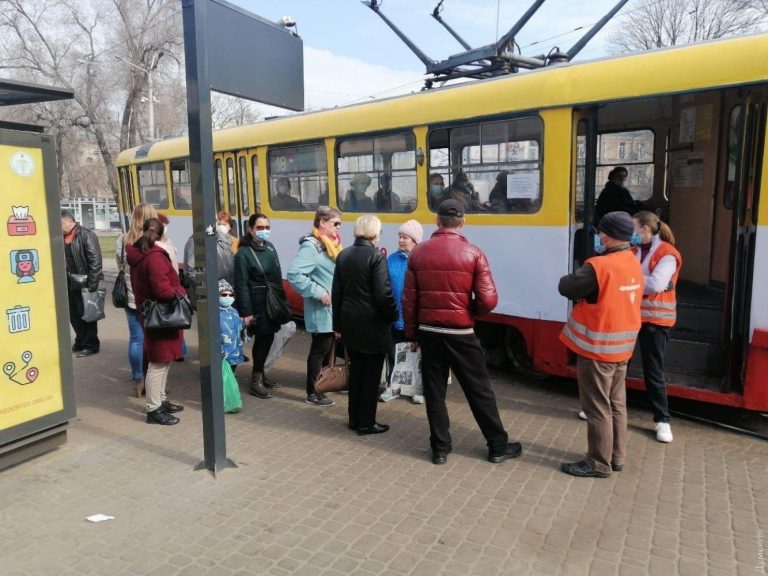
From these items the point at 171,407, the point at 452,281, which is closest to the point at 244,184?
the point at 171,407

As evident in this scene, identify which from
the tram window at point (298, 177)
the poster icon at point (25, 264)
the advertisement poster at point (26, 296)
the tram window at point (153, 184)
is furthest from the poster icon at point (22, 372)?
the tram window at point (153, 184)

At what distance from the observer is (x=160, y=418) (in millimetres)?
5418

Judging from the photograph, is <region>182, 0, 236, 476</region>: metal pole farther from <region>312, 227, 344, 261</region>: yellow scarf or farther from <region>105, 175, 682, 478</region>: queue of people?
<region>312, 227, 344, 261</region>: yellow scarf

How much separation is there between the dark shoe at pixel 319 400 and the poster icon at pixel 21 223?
8.80 feet

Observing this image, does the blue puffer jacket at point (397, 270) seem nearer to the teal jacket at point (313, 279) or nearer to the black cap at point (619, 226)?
the teal jacket at point (313, 279)

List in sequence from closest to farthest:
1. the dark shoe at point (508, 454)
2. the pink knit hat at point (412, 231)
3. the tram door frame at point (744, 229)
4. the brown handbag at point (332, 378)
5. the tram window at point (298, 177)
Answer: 1. the dark shoe at point (508, 454)
2. the tram door frame at point (744, 229)
3. the pink knit hat at point (412, 231)
4. the brown handbag at point (332, 378)
5. the tram window at point (298, 177)

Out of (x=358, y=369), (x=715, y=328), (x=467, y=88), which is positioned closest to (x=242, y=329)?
(x=358, y=369)

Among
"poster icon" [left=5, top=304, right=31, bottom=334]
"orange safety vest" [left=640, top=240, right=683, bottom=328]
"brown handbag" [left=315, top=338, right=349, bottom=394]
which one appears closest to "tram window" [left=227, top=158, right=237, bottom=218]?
"brown handbag" [left=315, top=338, right=349, bottom=394]

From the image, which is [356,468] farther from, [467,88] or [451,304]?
[467,88]

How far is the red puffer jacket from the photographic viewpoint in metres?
4.22

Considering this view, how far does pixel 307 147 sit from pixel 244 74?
416 centimetres

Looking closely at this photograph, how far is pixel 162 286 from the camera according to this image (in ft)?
16.5

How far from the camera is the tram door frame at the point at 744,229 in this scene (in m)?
4.69

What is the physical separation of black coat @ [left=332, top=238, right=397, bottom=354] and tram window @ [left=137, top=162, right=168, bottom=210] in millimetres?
8284
